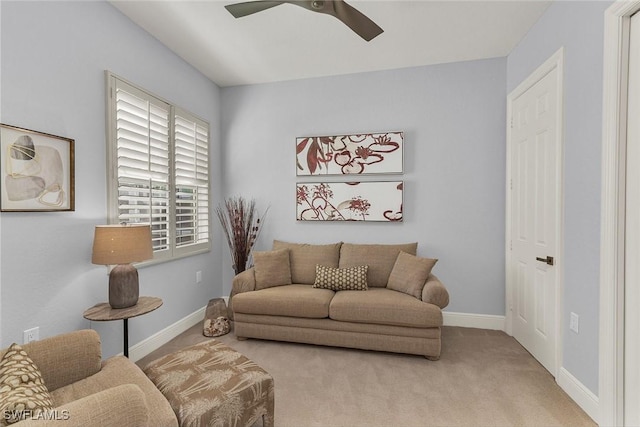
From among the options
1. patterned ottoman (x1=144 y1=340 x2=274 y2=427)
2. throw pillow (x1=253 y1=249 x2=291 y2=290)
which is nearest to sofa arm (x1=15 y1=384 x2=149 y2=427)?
patterned ottoman (x1=144 y1=340 x2=274 y2=427)

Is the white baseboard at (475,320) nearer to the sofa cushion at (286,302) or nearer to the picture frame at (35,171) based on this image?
the sofa cushion at (286,302)

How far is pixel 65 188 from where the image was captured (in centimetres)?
214

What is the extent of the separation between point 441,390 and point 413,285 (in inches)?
36.1

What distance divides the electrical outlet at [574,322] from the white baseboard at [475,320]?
1261mm

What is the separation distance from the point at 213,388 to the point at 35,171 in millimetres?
1694

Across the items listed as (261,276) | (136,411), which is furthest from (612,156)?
(261,276)

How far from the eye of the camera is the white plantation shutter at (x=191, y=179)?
3.31 m

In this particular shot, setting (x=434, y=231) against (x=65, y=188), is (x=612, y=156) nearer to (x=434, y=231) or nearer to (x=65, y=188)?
(x=434, y=231)

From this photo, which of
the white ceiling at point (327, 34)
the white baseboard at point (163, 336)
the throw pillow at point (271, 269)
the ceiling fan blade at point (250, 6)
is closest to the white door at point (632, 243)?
the white ceiling at point (327, 34)

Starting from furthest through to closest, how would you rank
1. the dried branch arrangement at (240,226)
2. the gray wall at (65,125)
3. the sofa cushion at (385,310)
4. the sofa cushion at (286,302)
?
the dried branch arrangement at (240,226)
the sofa cushion at (286,302)
the sofa cushion at (385,310)
the gray wall at (65,125)

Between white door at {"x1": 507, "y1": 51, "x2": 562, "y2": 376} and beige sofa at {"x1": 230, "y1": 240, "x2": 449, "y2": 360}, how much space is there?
0.79 meters

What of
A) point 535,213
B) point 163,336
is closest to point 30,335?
point 163,336

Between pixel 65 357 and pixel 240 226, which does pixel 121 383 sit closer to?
pixel 65 357

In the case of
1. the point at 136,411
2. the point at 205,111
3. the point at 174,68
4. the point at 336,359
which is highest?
the point at 174,68
